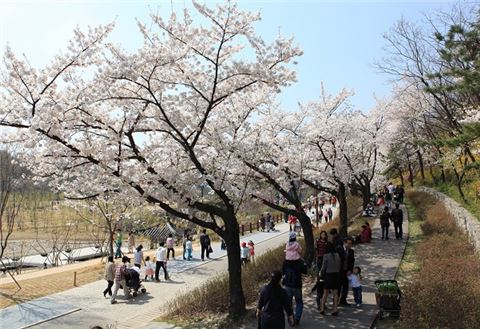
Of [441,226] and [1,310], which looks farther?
[441,226]

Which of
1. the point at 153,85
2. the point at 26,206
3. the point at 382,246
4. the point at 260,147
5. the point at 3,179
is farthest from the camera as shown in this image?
the point at 26,206

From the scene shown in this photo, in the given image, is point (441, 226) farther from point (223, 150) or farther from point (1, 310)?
point (1, 310)

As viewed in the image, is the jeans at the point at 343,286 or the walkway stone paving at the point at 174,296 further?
the jeans at the point at 343,286

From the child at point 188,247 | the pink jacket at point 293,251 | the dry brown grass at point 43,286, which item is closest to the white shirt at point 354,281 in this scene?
the pink jacket at point 293,251

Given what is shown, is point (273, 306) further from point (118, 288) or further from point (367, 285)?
point (118, 288)

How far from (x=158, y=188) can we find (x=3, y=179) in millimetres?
12420

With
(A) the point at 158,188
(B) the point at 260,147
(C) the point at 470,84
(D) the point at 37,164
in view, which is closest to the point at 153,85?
(A) the point at 158,188

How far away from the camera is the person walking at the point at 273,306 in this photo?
650 centimetres

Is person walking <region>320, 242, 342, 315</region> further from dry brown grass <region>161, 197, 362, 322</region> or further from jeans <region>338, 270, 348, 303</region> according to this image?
dry brown grass <region>161, 197, 362, 322</region>

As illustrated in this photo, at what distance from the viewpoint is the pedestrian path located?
11.1 metres

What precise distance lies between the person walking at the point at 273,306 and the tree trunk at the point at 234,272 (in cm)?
275

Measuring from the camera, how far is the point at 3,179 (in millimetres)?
17891

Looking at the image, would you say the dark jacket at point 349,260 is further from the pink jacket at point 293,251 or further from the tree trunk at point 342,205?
the tree trunk at point 342,205

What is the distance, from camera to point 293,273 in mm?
8289
